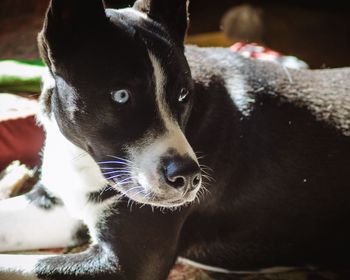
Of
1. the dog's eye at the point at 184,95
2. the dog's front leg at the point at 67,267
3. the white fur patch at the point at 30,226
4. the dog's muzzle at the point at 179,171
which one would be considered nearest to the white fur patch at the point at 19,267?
the dog's front leg at the point at 67,267

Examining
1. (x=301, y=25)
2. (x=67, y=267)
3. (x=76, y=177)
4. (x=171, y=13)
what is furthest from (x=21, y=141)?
(x=301, y=25)

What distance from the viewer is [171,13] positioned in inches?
60.8

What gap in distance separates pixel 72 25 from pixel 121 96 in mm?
234

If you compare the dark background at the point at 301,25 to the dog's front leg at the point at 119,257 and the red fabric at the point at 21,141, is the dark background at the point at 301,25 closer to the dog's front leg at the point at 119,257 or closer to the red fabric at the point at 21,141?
the red fabric at the point at 21,141

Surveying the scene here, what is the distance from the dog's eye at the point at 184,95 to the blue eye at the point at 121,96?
17 cm

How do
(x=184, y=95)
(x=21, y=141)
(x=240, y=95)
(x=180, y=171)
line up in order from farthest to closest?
(x=21, y=141) < (x=240, y=95) < (x=184, y=95) < (x=180, y=171)

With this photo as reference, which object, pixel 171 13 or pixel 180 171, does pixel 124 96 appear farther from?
pixel 171 13

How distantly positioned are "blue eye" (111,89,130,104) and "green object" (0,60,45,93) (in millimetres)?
951

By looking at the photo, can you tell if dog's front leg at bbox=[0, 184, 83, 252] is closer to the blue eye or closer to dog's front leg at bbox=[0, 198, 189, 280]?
dog's front leg at bbox=[0, 198, 189, 280]

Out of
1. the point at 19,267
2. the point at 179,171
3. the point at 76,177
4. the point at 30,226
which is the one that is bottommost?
the point at 30,226

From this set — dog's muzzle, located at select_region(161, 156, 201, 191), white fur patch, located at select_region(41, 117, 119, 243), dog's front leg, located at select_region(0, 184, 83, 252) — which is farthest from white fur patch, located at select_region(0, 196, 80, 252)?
dog's muzzle, located at select_region(161, 156, 201, 191)

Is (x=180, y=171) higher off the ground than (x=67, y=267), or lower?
higher

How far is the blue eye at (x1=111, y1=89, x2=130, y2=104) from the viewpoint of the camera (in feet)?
4.30

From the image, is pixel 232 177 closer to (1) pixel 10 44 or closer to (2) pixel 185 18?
(2) pixel 185 18
